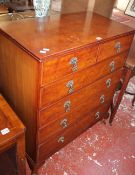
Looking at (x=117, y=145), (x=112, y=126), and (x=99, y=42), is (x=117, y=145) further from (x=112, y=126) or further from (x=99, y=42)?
(x=99, y=42)

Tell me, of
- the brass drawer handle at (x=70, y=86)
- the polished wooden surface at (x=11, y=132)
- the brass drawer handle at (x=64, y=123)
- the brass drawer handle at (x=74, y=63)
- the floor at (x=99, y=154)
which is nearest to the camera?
the polished wooden surface at (x=11, y=132)

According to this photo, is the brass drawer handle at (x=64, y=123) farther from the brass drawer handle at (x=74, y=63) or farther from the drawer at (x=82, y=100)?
the brass drawer handle at (x=74, y=63)

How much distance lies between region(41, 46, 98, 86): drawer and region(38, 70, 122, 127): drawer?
0.78 feet

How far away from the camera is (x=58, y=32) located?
1357mm

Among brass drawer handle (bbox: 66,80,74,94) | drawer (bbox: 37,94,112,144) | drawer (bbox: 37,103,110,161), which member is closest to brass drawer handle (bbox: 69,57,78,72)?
brass drawer handle (bbox: 66,80,74,94)

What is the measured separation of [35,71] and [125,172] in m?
1.37

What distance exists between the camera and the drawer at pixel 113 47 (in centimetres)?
143

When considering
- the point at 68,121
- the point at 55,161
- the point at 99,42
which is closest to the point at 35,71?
the point at 99,42

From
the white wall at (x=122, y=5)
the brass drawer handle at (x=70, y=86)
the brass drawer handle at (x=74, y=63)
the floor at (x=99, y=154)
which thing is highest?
the brass drawer handle at (x=74, y=63)

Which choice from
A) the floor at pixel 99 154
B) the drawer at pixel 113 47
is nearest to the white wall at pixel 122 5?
the floor at pixel 99 154

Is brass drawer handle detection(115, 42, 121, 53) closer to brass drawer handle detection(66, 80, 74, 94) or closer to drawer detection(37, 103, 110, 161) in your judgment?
brass drawer handle detection(66, 80, 74, 94)

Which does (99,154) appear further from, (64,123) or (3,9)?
(3,9)

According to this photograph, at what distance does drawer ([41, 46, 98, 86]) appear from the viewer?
3.71 ft

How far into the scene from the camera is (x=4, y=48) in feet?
4.38
